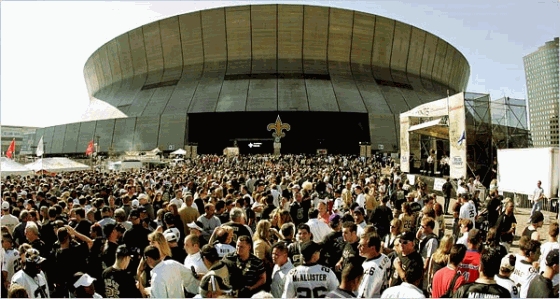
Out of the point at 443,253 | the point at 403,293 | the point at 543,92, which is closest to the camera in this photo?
the point at 403,293

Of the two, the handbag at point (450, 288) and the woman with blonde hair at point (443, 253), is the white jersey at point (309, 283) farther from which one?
the woman with blonde hair at point (443, 253)

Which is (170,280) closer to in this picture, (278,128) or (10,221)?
(10,221)

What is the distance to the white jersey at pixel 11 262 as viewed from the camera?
18.4 ft

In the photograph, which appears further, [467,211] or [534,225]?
[467,211]

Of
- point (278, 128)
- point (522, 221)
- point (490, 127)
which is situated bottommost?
point (522, 221)

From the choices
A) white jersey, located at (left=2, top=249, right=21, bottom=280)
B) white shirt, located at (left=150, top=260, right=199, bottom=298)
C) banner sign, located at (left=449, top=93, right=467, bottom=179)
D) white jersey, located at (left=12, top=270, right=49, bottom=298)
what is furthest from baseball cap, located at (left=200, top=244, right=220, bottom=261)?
banner sign, located at (left=449, top=93, right=467, bottom=179)

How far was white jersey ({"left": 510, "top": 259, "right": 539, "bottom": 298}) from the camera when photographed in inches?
178

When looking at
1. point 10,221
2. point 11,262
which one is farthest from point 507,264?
point 10,221

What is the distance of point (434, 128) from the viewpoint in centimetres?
2266

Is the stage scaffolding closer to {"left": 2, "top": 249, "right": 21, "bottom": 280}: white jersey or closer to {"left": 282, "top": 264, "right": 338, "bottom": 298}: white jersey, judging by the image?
{"left": 282, "top": 264, "right": 338, "bottom": 298}: white jersey

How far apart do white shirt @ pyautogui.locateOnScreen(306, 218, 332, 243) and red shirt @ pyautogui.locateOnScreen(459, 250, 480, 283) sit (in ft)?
7.52

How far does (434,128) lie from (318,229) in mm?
17512

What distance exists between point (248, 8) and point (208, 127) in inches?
574

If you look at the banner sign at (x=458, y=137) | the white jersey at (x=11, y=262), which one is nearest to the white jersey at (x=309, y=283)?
the white jersey at (x=11, y=262)
